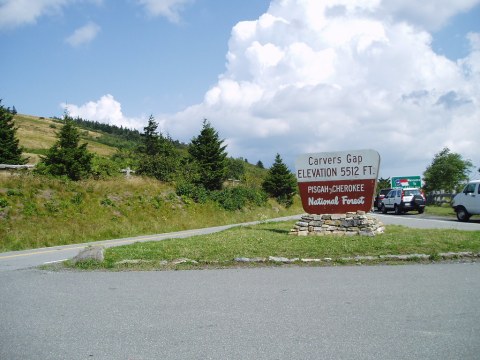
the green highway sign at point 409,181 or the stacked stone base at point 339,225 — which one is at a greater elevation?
the green highway sign at point 409,181

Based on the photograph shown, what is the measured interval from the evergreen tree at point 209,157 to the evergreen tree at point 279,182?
10491mm

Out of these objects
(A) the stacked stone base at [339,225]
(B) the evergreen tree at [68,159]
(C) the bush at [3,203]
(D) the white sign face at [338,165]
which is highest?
(B) the evergreen tree at [68,159]

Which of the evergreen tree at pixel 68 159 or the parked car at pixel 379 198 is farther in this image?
the parked car at pixel 379 198

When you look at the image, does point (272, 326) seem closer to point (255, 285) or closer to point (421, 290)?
point (255, 285)

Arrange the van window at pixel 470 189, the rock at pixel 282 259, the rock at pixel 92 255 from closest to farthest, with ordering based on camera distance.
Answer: the rock at pixel 282 259
the rock at pixel 92 255
the van window at pixel 470 189

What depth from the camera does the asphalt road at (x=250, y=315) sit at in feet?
13.5

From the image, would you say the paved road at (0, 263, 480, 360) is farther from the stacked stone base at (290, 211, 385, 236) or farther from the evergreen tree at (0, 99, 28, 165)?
the evergreen tree at (0, 99, 28, 165)

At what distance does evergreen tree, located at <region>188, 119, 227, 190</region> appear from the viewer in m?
34.7

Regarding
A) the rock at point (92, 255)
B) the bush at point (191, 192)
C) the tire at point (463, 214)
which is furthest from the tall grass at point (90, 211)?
the tire at point (463, 214)

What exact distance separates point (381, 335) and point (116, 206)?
22.2 metres

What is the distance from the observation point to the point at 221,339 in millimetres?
4438

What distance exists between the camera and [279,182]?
4556 cm

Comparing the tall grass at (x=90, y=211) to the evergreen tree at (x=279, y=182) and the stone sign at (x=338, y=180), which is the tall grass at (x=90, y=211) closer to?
the stone sign at (x=338, y=180)

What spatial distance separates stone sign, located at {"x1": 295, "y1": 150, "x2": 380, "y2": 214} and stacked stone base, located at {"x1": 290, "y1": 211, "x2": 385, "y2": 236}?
50cm
